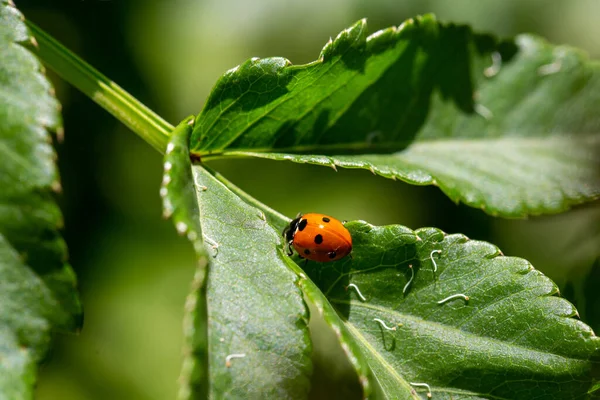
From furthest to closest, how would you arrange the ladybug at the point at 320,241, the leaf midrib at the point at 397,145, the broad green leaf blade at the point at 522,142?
1. the broad green leaf blade at the point at 522,142
2. the leaf midrib at the point at 397,145
3. the ladybug at the point at 320,241

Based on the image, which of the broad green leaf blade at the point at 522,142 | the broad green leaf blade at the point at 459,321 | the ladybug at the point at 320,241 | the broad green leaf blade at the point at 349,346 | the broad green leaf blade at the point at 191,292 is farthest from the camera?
the broad green leaf blade at the point at 522,142

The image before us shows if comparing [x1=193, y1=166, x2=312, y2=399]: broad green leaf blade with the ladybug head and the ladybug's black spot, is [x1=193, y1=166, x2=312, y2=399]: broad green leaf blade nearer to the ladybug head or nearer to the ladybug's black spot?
the ladybug head

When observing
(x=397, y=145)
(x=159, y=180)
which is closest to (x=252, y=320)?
(x=397, y=145)

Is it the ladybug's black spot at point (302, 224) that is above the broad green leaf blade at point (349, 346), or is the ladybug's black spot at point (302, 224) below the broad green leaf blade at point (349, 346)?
above

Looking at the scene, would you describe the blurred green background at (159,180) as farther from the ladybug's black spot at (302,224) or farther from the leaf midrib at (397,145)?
the ladybug's black spot at (302,224)

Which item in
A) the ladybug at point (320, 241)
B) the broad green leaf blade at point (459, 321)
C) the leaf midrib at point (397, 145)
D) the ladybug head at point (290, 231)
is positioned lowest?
the broad green leaf blade at point (459, 321)

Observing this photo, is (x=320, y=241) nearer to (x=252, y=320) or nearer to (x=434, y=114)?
(x=252, y=320)

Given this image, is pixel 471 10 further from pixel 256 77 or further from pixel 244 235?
pixel 244 235

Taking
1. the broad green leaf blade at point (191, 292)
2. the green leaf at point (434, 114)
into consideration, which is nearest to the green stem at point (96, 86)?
the green leaf at point (434, 114)

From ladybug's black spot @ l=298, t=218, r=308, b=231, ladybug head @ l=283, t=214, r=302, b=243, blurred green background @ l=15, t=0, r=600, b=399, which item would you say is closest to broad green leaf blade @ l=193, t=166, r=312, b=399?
ladybug head @ l=283, t=214, r=302, b=243
